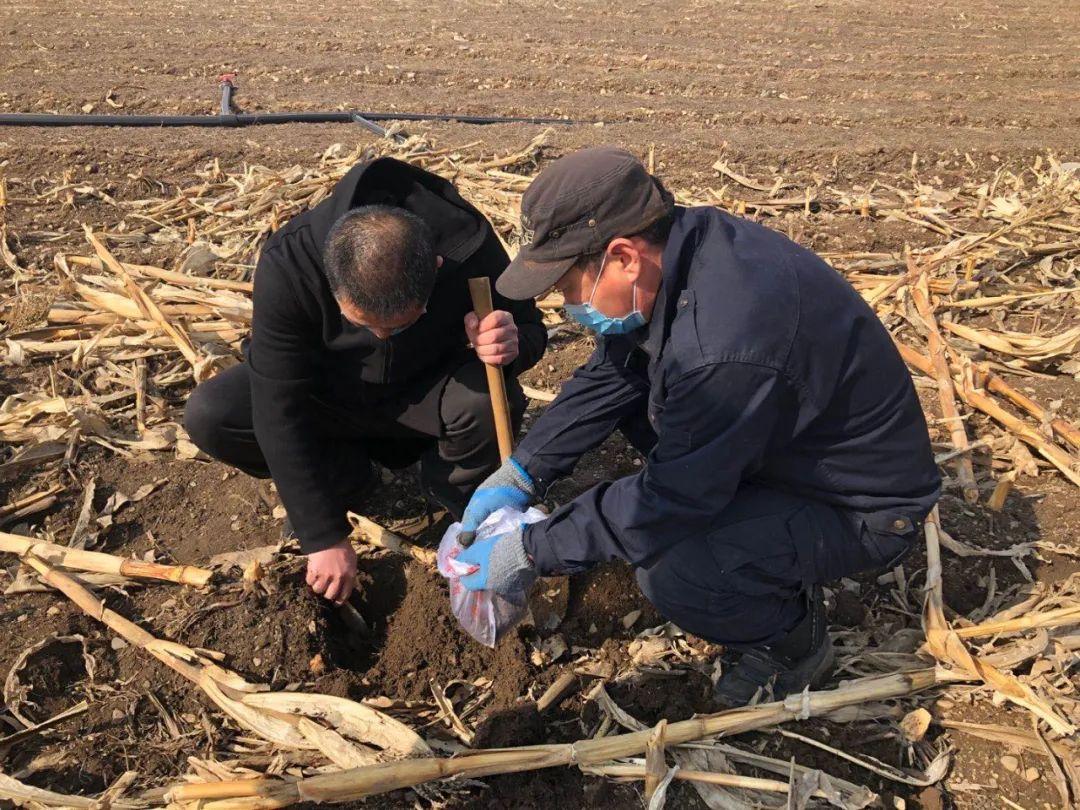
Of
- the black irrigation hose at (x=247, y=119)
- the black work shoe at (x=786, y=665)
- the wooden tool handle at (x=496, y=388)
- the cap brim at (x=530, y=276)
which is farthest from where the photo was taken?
the black irrigation hose at (x=247, y=119)

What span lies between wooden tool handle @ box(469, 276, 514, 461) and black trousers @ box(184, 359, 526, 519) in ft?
0.30

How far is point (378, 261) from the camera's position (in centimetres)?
236

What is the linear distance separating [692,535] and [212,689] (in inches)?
64.7

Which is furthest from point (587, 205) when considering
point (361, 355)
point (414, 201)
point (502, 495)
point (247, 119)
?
point (247, 119)

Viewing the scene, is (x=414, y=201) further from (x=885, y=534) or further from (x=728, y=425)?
(x=885, y=534)

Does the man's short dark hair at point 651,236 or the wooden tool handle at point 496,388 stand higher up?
the man's short dark hair at point 651,236

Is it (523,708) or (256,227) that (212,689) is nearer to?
(523,708)

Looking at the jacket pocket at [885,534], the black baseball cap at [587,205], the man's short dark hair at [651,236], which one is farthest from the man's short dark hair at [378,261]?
the jacket pocket at [885,534]

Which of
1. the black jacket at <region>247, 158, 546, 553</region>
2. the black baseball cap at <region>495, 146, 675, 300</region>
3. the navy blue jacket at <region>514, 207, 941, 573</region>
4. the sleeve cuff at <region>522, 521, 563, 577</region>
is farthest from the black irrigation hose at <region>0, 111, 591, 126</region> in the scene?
the sleeve cuff at <region>522, 521, 563, 577</region>

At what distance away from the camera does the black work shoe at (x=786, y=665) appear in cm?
264

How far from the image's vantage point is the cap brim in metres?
2.15

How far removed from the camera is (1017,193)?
6043mm

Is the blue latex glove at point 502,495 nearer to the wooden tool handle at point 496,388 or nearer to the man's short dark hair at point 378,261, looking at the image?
the wooden tool handle at point 496,388

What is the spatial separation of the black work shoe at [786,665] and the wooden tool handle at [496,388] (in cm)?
110
